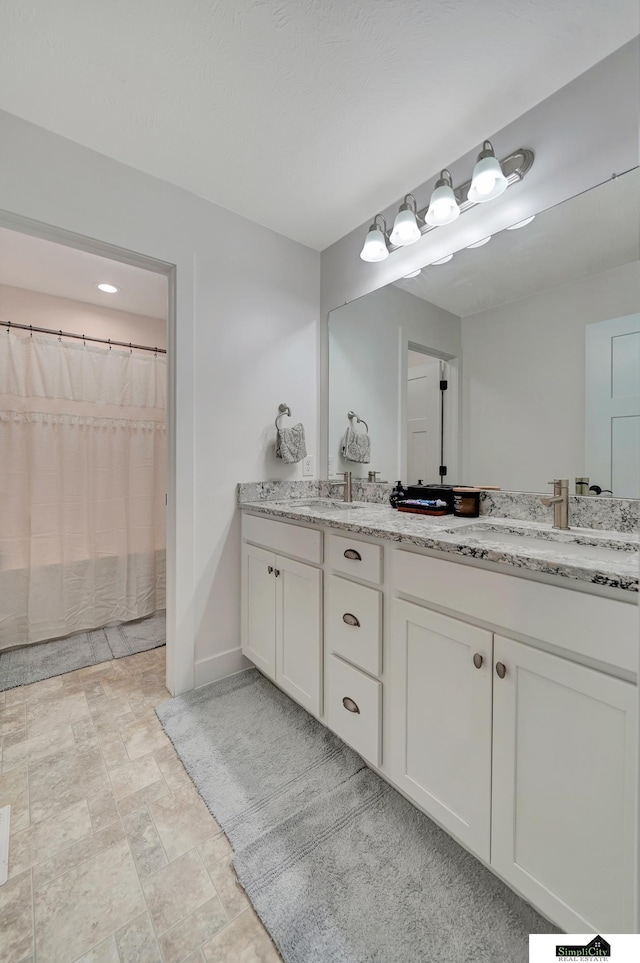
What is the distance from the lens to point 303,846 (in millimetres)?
1119

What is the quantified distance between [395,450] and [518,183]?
114 cm

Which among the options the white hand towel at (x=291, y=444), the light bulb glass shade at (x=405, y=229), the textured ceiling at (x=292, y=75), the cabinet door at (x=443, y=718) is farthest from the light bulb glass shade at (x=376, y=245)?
the cabinet door at (x=443, y=718)

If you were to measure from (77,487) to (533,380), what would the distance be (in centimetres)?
266

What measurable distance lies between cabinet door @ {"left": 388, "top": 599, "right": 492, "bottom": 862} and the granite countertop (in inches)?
8.2

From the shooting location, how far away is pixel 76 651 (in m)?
2.26

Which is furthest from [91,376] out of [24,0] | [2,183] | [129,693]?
[129,693]

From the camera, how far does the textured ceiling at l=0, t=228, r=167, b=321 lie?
2053mm

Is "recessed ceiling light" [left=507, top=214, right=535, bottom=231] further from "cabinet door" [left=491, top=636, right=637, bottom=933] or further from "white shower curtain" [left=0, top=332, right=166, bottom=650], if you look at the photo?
"white shower curtain" [left=0, top=332, right=166, bottom=650]

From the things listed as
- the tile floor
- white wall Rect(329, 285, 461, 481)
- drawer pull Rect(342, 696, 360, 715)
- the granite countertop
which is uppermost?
white wall Rect(329, 285, 461, 481)

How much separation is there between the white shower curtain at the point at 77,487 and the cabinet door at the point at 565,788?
2505mm

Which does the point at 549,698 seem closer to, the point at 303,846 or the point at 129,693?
the point at 303,846

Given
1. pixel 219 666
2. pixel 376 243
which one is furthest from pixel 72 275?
pixel 219 666

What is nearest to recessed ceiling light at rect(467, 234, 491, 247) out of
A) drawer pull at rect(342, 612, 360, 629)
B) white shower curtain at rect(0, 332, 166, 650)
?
drawer pull at rect(342, 612, 360, 629)

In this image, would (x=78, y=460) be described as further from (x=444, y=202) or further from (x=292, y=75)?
(x=444, y=202)
